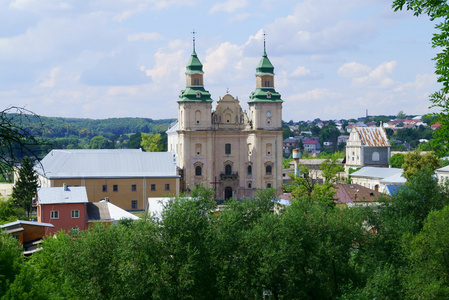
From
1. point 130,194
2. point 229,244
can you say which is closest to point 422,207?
point 229,244

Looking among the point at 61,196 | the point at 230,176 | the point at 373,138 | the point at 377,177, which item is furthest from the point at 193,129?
the point at 373,138

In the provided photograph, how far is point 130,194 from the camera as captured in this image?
66.9 m

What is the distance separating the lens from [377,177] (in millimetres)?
87188

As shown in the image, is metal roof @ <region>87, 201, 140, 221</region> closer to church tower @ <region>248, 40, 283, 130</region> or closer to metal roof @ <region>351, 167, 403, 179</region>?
church tower @ <region>248, 40, 283, 130</region>

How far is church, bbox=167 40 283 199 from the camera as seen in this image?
72750 millimetres

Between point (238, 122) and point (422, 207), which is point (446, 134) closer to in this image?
point (422, 207)

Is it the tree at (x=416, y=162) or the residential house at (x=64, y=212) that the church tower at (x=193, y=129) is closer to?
the residential house at (x=64, y=212)

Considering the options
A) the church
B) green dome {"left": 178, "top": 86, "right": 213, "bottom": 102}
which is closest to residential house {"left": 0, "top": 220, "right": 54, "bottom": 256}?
the church

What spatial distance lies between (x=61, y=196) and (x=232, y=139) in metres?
30.6

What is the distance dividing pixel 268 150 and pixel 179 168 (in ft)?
35.5

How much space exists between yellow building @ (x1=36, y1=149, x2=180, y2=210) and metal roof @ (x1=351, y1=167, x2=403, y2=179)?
32511 mm

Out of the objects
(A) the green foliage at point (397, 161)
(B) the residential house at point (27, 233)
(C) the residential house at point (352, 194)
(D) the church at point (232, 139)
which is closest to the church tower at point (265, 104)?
(D) the church at point (232, 139)

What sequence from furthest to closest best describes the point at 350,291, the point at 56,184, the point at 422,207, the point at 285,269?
the point at 56,184, the point at 422,207, the point at 285,269, the point at 350,291

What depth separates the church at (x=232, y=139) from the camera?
239 ft
